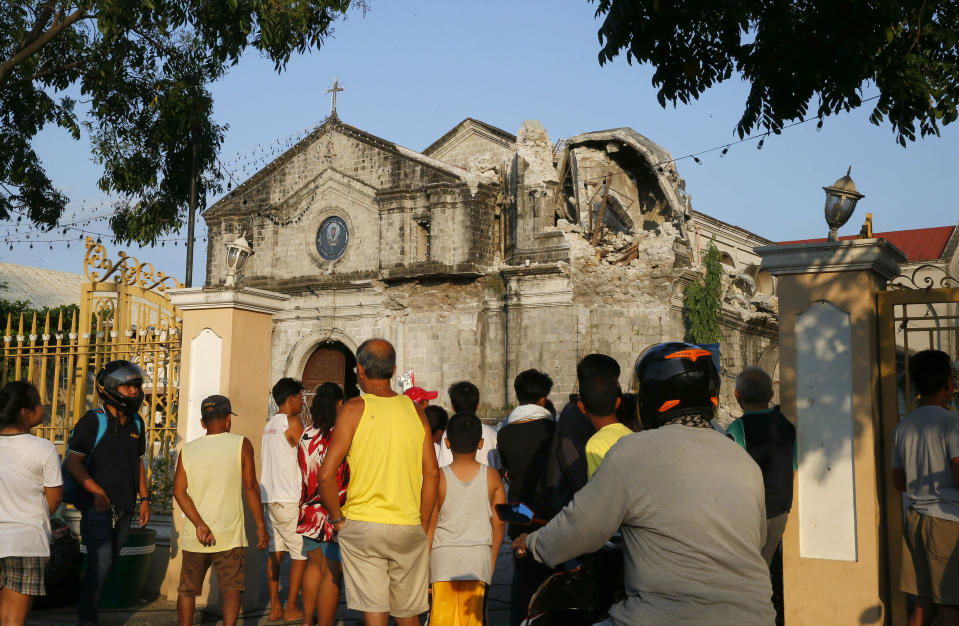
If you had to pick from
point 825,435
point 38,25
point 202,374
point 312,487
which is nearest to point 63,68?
point 38,25

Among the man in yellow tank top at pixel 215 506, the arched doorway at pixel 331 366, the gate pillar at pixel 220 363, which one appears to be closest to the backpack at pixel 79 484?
the man in yellow tank top at pixel 215 506

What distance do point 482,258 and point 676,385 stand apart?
64.0ft

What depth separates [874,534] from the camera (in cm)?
579

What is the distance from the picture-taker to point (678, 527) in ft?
7.96

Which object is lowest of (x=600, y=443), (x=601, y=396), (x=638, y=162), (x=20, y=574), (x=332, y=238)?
(x=20, y=574)

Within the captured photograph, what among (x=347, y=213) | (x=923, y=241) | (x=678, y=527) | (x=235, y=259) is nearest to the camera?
(x=678, y=527)

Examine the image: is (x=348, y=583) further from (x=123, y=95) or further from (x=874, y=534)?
(x=123, y=95)

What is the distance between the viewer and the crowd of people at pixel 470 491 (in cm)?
Result: 246

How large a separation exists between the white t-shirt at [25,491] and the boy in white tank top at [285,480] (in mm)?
2163

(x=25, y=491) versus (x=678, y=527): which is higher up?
(x=678, y=527)

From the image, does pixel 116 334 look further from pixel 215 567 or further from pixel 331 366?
pixel 331 366

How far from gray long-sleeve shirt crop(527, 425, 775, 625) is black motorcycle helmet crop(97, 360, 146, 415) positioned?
170 inches

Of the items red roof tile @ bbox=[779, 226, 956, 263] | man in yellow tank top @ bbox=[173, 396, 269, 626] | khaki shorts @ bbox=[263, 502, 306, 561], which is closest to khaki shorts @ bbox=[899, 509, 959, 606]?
man in yellow tank top @ bbox=[173, 396, 269, 626]

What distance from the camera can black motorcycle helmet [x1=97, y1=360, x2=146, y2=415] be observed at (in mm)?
6031
